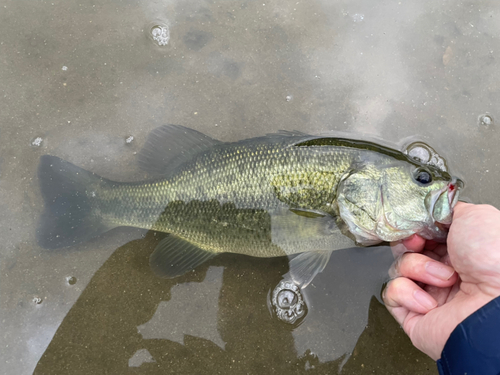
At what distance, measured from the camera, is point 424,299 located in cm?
187

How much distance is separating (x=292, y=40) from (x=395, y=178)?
1.53m

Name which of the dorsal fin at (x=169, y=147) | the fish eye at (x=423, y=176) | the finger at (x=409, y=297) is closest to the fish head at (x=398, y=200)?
the fish eye at (x=423, y=176)

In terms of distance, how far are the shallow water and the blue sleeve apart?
777mm

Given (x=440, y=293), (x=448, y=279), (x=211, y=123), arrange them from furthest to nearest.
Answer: (x=211, y=123), (x=440, y=293), (x=448, y=279)

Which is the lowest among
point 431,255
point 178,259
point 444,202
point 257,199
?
point 178,259

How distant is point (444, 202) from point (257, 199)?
114 cm

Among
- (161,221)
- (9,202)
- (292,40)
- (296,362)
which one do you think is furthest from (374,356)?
(9,202)

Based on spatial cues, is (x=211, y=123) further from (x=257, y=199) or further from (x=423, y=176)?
(x=423, y=176)

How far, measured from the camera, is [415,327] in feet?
6.14

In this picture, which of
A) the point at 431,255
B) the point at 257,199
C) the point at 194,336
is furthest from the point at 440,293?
the point at 194,336

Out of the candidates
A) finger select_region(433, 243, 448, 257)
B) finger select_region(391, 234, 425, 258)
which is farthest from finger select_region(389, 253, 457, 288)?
finger select_region(433, 243, 448, 257)

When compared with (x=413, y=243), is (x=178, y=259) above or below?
below

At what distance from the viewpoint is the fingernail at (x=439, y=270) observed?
72.4 inches

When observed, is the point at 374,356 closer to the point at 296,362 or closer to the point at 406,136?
the point at 296,362
